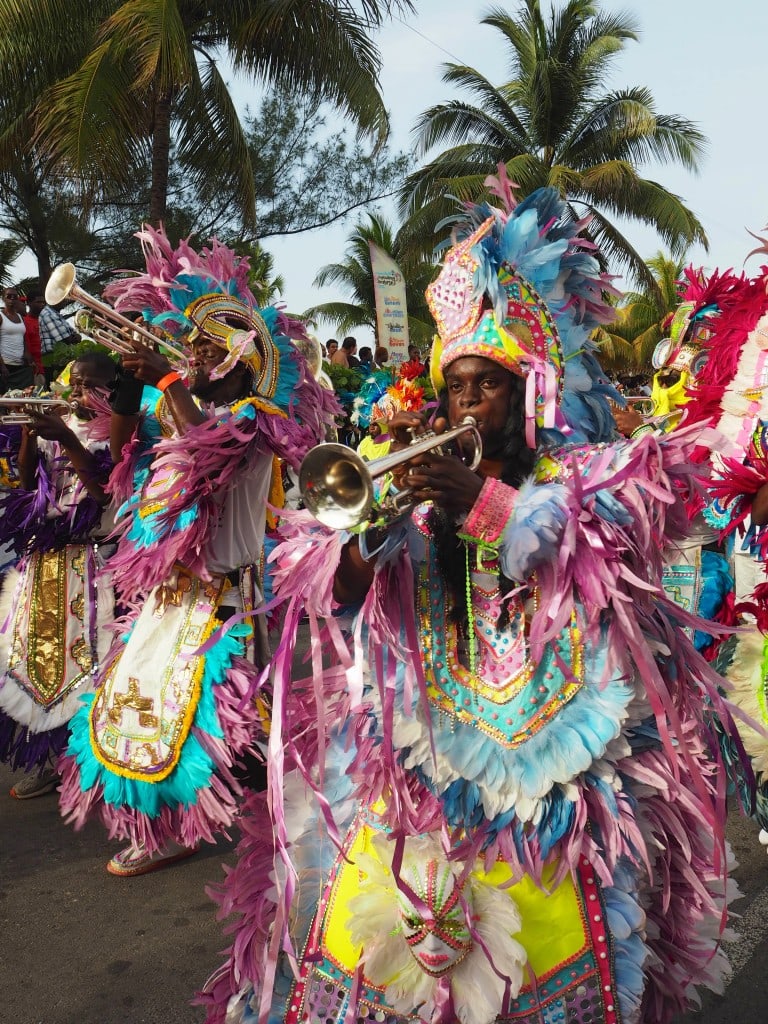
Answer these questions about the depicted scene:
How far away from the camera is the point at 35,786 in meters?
4.90

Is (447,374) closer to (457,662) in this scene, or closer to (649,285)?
(457,662)

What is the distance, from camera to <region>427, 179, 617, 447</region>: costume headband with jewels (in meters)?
2.20

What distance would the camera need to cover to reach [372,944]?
6.56 ft

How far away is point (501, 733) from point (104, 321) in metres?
2.63

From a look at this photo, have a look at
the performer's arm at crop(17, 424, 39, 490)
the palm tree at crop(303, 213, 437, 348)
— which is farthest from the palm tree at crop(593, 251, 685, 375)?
the performer's arm at crop(17, 424, 39, 490)

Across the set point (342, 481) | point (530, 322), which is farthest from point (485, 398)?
point (342, 481)

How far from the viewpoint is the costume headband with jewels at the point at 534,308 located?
7.21 ft

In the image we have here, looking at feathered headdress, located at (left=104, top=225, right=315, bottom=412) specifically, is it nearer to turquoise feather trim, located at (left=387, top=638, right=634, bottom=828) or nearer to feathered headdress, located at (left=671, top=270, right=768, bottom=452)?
feathered headdress, located at (left=671, top=270, right=768, bottom=452)

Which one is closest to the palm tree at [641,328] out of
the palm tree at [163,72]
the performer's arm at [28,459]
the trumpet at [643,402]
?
the palm tree at [163,72]

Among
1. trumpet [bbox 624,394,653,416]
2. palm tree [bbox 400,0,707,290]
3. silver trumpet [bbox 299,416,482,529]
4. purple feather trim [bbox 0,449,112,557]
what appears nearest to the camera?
silver trumpet [bbox 299,416,482,529]

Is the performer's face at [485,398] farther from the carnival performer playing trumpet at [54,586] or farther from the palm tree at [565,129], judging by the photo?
the palm tree at [565,129]

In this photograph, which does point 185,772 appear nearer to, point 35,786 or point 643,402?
point 35,786

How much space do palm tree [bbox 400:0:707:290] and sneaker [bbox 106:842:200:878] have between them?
67.7 feet

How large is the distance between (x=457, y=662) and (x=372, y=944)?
60 centimetres
